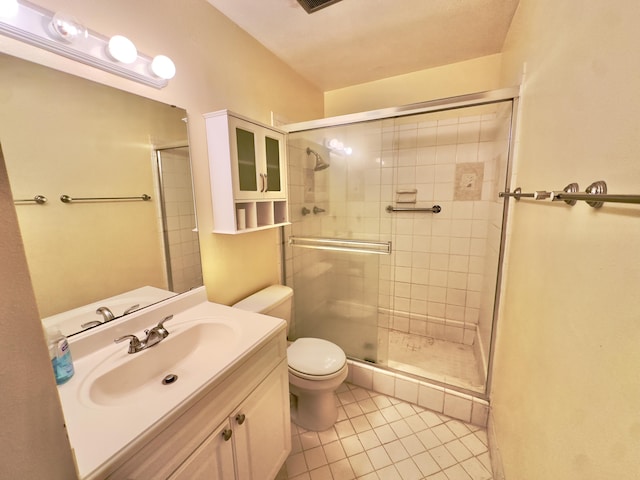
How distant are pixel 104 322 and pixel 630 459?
151cm

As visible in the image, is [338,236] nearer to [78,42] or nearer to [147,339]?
[147,339]

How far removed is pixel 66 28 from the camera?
86 centimetres

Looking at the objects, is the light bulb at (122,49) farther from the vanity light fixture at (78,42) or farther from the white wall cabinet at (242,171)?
the white wall cabinet at (242,171)

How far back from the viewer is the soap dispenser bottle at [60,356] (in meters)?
0.80

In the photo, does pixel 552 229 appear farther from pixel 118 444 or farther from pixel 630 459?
pixel 118 444

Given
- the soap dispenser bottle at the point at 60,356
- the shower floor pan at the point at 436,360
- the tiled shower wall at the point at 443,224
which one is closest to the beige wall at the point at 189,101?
the soap dispenser bottle at the point at 60,356

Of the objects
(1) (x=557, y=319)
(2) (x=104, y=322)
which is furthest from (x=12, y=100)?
(1) (x=557, y=319)

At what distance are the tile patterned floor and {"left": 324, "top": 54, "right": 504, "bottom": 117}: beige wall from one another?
242 centimetres

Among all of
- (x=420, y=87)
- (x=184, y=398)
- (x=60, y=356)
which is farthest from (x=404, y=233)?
(x=60, y=356)

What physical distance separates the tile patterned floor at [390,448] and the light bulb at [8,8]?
209 centimetres

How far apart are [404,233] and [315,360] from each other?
150 centimetres

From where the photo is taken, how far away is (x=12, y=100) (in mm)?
784

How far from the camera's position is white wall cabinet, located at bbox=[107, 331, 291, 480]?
70cm

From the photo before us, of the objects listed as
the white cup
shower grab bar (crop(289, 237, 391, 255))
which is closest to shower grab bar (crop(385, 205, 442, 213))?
shower grab bar (crop(289, 237, 391, 255))
